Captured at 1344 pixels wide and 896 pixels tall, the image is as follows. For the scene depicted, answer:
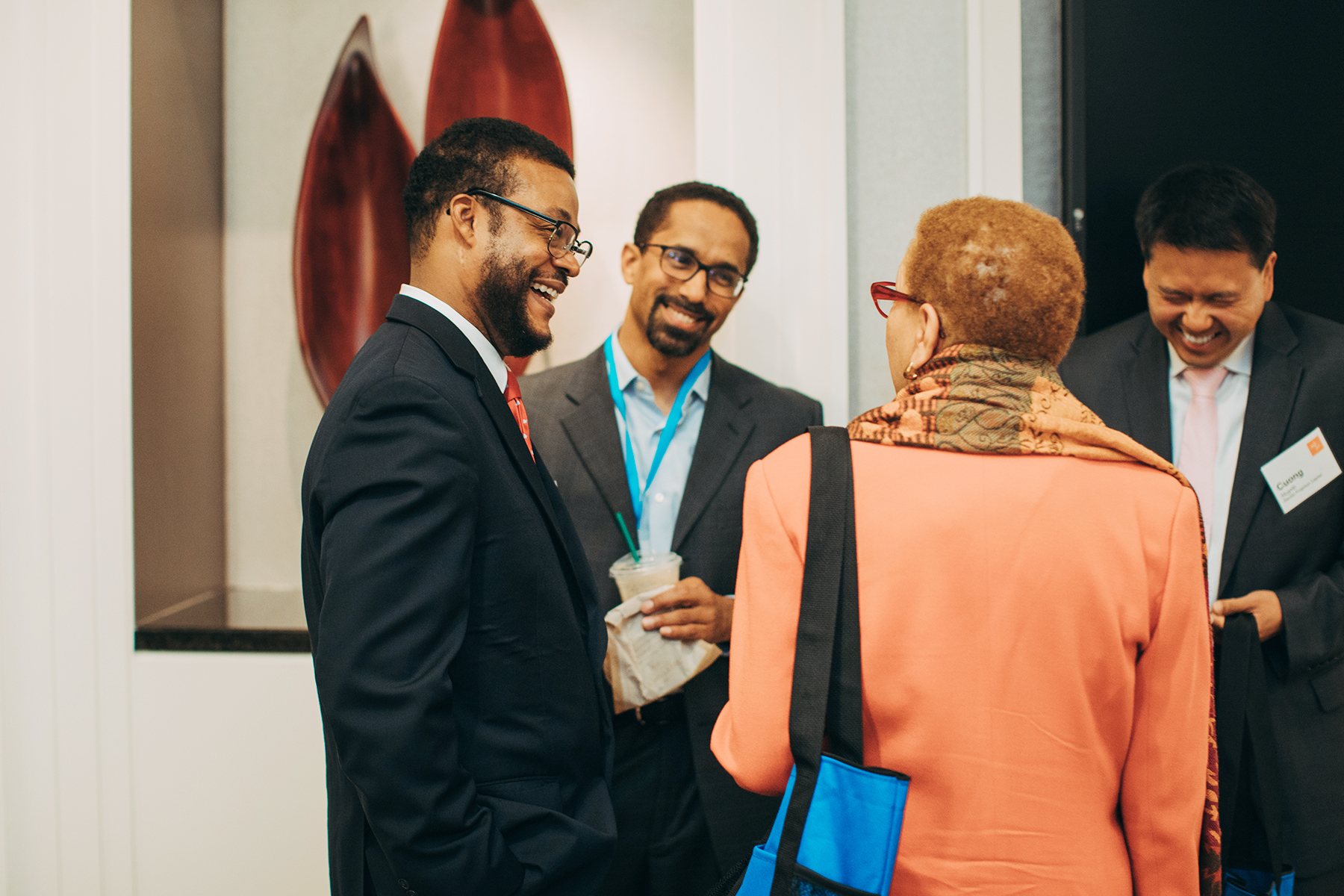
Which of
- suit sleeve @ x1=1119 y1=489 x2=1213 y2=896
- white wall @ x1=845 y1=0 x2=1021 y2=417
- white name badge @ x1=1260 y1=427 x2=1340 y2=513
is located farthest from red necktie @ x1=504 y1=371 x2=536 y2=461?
white name badge @ x1=1260 y1=427 x2=1340 y2=513

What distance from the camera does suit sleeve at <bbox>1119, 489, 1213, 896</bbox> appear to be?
2.73ft

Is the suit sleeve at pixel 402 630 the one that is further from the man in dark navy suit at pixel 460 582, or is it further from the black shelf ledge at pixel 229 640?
the black shelf ledge at pixel 229 640

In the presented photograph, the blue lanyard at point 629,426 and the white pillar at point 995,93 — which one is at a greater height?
the white pillar at point 995,93

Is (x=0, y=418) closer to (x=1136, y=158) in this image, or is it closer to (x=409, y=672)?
(x=409, y=672)

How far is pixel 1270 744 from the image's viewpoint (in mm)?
1371

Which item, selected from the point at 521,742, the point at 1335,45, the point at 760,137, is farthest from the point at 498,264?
the point at 1335,45

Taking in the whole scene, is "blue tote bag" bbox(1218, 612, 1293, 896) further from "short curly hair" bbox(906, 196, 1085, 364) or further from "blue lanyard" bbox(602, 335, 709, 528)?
"blue lanyard" bbox(602, 335, 709, 528)

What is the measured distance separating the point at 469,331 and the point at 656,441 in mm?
691

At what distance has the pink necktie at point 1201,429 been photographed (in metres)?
1.54

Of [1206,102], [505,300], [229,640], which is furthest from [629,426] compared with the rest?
[1206,102]

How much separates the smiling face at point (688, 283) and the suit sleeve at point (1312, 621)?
1.20 metres

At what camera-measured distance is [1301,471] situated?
1441 mm

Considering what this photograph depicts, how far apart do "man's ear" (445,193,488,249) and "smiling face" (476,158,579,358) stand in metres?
0.01

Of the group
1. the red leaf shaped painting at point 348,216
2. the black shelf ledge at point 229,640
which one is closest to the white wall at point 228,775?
the black shelf ledge at point 229,640
